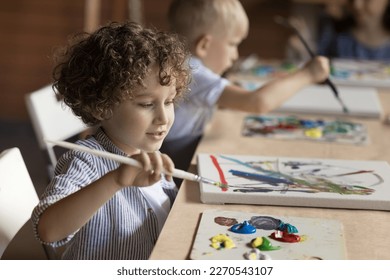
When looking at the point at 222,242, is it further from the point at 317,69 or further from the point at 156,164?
the point at 317,69

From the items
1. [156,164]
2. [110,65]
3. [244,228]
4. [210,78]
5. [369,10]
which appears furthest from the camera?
[369,10]

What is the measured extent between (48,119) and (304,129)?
68 centimetres

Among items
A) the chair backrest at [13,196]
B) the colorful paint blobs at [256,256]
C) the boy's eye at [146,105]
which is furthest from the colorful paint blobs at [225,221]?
the chair backrest at [13,196]

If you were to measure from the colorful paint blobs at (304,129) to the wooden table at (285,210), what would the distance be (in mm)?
39

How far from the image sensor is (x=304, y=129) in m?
1.91

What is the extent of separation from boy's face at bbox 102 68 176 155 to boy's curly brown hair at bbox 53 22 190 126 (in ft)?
0.05

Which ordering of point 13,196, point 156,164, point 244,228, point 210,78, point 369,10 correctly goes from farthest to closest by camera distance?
point 369,10
point 210,78
point 13,196
point 244,228
point 156,164

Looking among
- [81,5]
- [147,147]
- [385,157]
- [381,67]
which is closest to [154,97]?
[147,147]

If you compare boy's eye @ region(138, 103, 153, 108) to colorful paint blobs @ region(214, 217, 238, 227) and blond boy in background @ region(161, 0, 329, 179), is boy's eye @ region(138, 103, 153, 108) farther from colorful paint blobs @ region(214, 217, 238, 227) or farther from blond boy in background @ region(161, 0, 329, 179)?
blond boy in background @ region(161, 0, 329, 179)

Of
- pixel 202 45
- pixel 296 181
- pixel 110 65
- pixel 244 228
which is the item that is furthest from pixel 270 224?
pixel 202 45

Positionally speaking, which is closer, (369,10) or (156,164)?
(156,164)
